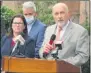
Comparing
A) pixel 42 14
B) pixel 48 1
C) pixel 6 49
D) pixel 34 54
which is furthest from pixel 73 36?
pixel 48 1

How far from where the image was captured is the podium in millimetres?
2988

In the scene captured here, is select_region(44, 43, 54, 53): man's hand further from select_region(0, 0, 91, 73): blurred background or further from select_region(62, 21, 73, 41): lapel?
select_region(0, 0, 91, 73): blurred background

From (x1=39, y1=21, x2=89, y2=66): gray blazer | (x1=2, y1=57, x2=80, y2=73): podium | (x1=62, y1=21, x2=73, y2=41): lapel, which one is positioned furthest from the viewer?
(x1=62, y1=21, x2=73, y2=41): lapel

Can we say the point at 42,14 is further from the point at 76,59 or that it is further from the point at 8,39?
the point at 76,59

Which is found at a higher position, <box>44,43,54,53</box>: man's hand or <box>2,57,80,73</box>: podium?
<box>44,43,54,53</box>: man's hand

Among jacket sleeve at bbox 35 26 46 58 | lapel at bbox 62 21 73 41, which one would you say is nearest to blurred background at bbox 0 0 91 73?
jacket sleeve at bbox 35 26 46 58

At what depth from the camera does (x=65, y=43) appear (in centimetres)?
409

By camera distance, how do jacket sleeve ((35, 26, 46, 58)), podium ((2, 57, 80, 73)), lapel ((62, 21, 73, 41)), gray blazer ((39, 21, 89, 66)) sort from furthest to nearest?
jacket sleeve ((35, 26, 46, 58)) → lapel ((62, 21, 73, 41)) → gray blazer ((39, 21, 89, 66)) → podium ((2, 57, 80, 73))

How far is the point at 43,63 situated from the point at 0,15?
4.37 metres

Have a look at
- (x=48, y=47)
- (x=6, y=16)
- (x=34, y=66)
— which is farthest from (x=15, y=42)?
(x=6, y=16)

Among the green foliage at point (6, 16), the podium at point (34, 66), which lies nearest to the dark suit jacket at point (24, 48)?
the podium at point (34, 66)

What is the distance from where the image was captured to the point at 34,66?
9.96 feet

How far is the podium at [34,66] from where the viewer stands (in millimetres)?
2988

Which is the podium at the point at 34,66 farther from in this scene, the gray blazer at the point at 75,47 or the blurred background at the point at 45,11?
the blurred background at the point at 45,11
